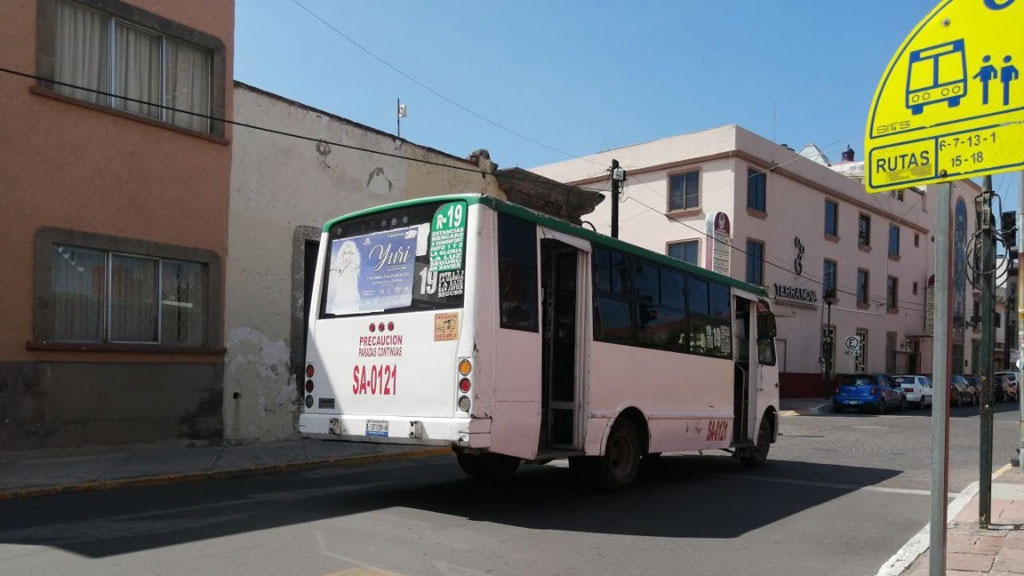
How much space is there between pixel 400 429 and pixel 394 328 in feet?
3.48

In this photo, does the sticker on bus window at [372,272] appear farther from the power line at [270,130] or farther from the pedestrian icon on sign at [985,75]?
the pedestrian icon on sign at [985,75]

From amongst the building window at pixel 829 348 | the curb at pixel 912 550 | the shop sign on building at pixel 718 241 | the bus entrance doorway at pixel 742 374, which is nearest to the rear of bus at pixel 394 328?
the curb at pixel 912 550

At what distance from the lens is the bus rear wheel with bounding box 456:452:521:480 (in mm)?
10266

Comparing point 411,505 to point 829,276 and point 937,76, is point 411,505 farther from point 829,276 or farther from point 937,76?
point 829,276

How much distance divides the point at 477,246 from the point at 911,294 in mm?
45093

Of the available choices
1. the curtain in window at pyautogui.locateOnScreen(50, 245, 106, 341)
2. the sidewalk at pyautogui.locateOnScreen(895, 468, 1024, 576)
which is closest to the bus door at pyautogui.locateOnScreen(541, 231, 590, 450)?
the sidewalk at pyautogui.locateOnScreen(895, 468, 1024, 576)

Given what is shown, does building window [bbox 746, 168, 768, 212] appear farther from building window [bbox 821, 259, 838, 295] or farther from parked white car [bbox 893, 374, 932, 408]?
parked white car [bbox 893, 374, 932, 408]

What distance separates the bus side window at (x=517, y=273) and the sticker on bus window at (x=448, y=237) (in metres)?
0.39

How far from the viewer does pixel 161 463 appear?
11.2 meters

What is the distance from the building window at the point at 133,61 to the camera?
11.7 meters

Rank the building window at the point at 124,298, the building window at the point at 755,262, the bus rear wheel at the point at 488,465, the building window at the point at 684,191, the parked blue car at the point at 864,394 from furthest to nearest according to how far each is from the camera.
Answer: the building window at the point at 684,191, the building window at the point at 755,262, the parked blue car at the point at 864,394, the building window at the point at 124,298, the bus rear wheel at the point at 488,465

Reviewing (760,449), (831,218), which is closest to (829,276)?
(831,218)

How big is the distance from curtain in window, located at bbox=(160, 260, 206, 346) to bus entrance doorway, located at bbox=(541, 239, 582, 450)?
23.1 feet

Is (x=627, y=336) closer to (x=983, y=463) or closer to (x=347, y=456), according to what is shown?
(x=983, y=463)
